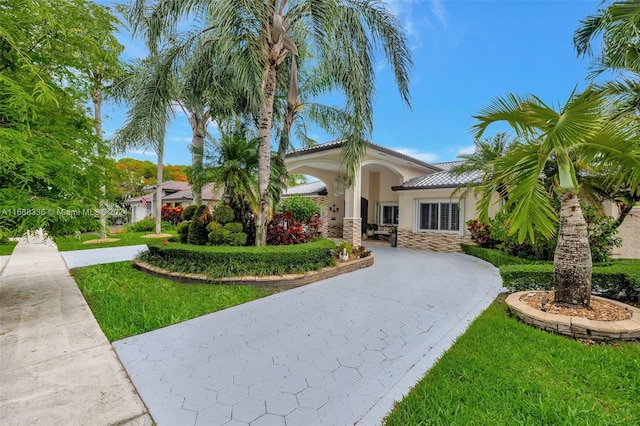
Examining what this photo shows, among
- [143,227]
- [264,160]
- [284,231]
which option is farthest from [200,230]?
[143,227]

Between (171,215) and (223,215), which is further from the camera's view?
(171,215)

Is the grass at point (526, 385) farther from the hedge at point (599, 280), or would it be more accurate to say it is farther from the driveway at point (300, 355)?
the hedge at point (599, 280)

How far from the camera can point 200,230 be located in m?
9.32

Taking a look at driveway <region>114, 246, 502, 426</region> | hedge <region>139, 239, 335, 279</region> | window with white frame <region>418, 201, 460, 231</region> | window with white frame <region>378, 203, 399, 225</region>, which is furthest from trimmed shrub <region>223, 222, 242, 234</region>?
window with white frame <region>378, 203, 399, 225</region>

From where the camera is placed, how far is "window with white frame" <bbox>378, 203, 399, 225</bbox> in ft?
57.6

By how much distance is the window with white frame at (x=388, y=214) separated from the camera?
691 inches

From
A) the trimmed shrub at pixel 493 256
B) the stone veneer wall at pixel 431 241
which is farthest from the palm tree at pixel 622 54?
the stone veneer wall at pixel 431 241

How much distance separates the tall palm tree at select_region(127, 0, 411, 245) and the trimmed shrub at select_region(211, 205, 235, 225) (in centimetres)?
118

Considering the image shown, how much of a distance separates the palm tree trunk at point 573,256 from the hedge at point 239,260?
5482 millimetres

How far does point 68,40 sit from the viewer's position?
5.09 metres

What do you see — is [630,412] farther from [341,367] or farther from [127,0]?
[127,0]

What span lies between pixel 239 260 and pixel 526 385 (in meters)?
6.38

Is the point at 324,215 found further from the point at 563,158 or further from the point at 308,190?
the point at 563,158

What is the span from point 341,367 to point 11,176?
601 centimetres
